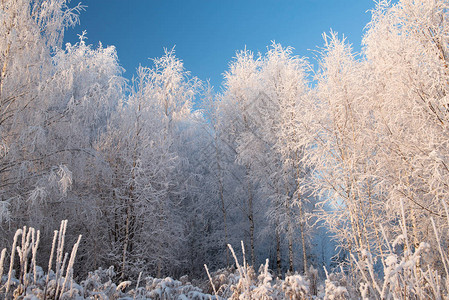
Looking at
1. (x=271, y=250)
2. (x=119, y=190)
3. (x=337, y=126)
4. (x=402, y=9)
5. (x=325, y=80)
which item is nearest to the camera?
(x=402, y=9)

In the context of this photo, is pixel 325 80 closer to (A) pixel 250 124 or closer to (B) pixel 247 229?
(A) pixel 250 124

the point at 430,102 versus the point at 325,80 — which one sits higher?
the point at 325,80

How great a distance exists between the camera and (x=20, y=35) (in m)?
6.25

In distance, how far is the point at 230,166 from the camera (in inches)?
535

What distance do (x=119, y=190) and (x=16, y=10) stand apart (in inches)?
215

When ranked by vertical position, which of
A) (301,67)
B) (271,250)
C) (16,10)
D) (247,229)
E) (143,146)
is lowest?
(271,250)

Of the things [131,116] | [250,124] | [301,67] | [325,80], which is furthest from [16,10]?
[301,67]

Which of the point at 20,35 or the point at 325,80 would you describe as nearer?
the point at 20,35

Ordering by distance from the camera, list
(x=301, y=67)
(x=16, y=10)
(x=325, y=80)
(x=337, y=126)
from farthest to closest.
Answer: (x=301, y=67) < (x=325, y=80) < (x=337, y=126) < (x=16, y=10)

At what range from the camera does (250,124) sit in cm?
1368

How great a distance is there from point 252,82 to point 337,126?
26.0 ft

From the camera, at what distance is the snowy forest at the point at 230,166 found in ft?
11.8

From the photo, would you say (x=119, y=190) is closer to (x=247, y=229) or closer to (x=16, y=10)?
(x=16, y=10)

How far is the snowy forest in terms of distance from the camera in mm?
3582
